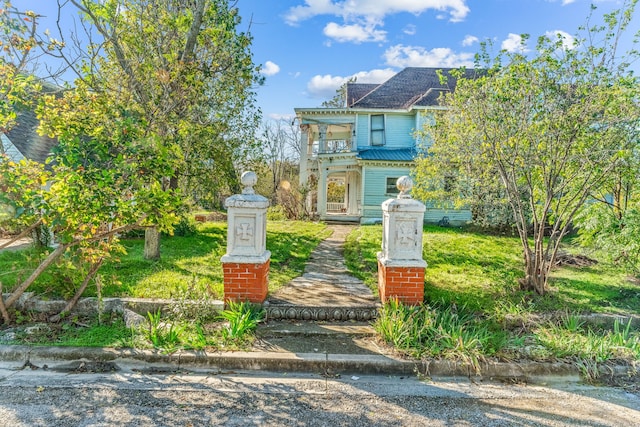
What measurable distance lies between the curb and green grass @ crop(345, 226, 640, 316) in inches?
45.9

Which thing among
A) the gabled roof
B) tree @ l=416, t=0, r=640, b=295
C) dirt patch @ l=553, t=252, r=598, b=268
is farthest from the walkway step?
the gabled roof

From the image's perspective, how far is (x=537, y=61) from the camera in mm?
4703

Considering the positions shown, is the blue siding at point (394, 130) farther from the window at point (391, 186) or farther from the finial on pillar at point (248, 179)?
the finial on pillar at point (248, 179)

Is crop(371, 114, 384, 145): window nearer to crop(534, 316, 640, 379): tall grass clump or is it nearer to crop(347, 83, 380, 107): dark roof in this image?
crop(347, 83, 380, 107): dark roof

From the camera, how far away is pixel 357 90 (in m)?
19.7

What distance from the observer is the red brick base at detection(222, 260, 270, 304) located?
4367 millimetres

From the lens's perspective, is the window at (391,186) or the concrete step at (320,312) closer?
the concrete step at (320,312)

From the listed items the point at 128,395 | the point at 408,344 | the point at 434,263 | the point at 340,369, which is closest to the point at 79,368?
the point at 128,395

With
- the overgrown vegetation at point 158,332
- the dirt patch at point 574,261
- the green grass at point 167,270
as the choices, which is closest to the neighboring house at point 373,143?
the green grass at point 167,270

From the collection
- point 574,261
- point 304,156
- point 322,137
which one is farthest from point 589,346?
point 304,156

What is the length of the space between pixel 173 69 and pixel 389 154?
1190cm

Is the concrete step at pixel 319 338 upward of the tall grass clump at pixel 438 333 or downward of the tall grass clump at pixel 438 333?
downward

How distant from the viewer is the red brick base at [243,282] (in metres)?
4.37

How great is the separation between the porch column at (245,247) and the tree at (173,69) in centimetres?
109
